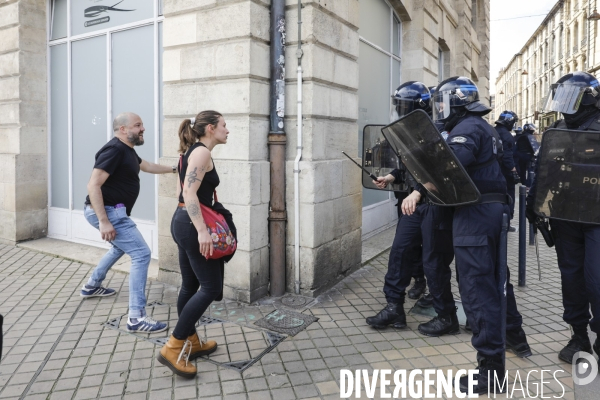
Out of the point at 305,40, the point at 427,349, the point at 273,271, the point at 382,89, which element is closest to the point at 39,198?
the point at 273,271

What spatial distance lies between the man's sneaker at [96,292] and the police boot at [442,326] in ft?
9.95

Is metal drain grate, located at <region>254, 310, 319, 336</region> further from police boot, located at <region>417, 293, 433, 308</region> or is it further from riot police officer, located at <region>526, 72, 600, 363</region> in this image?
riot police officer, located at <region>526, 72, 600, 363</region>

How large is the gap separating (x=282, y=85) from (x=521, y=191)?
273 centimetres

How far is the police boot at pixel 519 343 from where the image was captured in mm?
3455

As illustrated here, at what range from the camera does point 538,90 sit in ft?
178

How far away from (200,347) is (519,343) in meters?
2.28

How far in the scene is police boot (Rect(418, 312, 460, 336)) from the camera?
12.6 ft

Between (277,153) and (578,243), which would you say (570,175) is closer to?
(578,243)

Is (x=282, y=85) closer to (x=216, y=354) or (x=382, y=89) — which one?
(x=216, y=354)

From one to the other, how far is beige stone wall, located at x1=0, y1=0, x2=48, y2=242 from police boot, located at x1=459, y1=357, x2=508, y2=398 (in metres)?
6.45

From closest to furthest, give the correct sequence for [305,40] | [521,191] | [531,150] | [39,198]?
[305,40] → [521,191] → [39,198] → [531,150]

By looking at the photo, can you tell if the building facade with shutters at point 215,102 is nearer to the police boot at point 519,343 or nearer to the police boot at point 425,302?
the police boot at point 425,302

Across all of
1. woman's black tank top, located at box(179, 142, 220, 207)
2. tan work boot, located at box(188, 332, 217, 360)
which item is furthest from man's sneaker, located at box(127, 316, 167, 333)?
woman's black tank top, located at box(179, 142, 220, 207)

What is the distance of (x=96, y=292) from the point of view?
4.77 meters
